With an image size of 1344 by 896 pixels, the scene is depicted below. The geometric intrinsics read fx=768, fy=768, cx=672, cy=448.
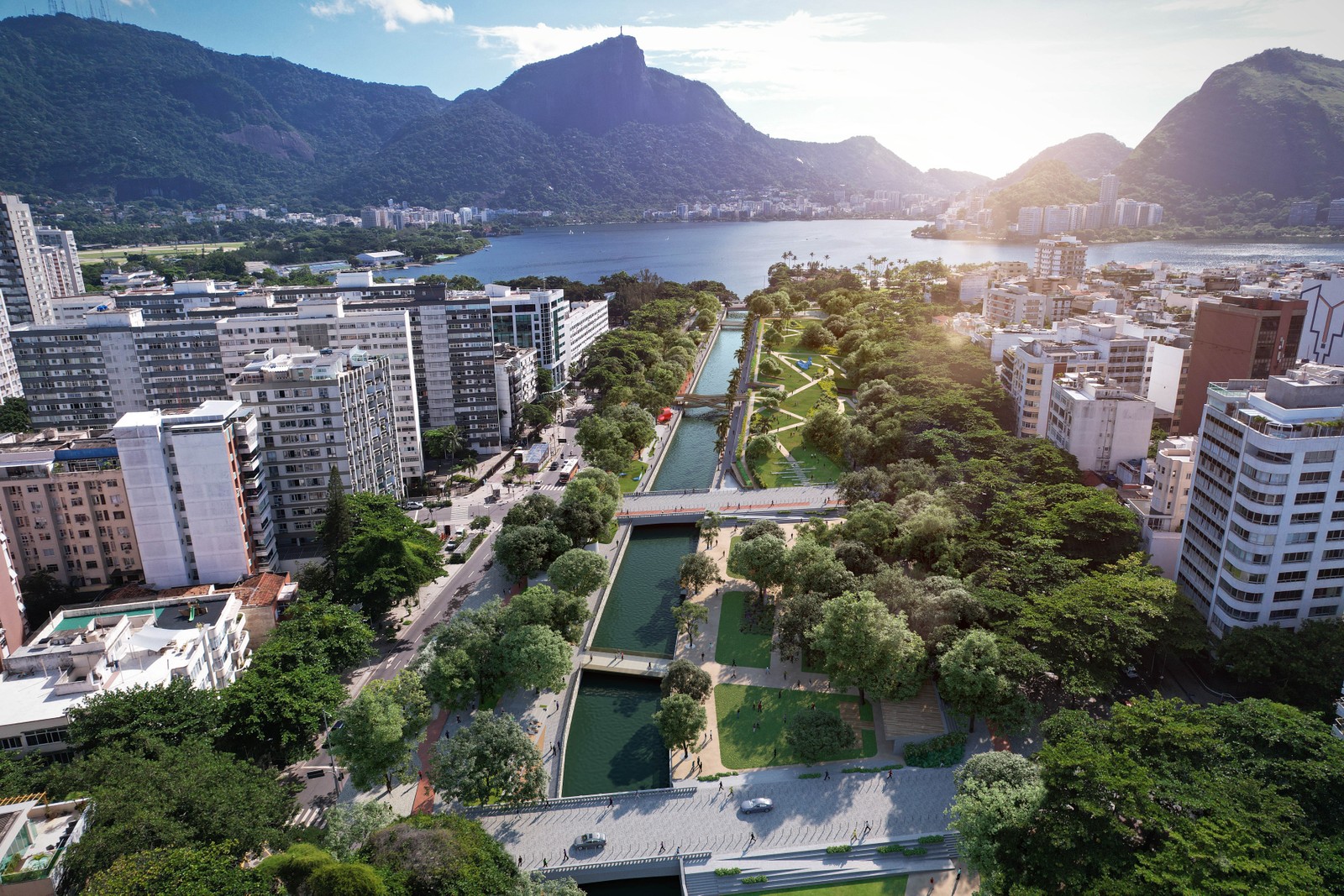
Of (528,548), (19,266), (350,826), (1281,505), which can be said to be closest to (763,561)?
(528,548)

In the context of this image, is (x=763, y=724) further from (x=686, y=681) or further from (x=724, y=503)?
(x=724, y=503)

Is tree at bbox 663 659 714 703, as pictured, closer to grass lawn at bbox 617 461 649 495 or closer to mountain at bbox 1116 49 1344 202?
grass lawn at bbox 617 461 649 495

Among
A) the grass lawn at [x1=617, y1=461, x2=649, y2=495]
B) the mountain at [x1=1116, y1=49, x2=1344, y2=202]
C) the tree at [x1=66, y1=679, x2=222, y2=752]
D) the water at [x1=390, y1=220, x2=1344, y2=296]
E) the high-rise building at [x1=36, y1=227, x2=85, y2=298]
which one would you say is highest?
the mountain at [x1=1116, y1=49, x2=1344, y2=202]

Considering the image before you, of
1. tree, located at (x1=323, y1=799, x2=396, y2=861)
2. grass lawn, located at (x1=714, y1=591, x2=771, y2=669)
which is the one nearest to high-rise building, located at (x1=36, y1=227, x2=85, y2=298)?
grass lawn, located at (x1=714, y1=591, x2=771, y2=669)

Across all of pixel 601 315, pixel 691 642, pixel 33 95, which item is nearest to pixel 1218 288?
pixel 601 315

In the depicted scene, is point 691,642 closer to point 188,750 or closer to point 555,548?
point 555,548

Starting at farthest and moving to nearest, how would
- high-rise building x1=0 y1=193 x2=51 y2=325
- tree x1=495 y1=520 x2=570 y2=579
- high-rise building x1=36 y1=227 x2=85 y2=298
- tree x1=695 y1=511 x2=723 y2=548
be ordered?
high-rise building x1=36 y1=227 x2=85 y2=298
high-rise building x1=0 y1=193 x2=51 y2=325
tree x1=695 y1=511 x2=723 y2=548
tree x1=495 y1=520 x2=570 y2=579
